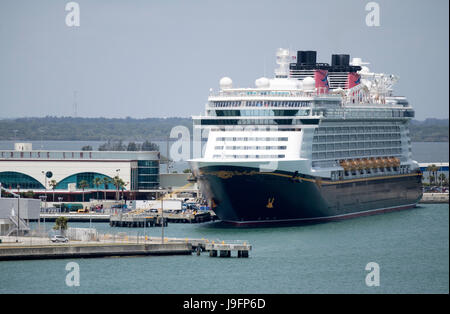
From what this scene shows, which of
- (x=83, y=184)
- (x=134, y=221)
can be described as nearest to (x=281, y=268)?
(x=134, y=221)

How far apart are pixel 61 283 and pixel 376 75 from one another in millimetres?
48424

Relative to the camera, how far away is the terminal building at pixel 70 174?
100 metres

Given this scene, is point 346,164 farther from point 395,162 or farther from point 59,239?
point 59,239

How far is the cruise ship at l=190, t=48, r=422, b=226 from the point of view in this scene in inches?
3027

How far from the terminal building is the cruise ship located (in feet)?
58.4

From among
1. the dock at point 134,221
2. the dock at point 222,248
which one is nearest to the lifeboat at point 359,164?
the dock at point 134,221

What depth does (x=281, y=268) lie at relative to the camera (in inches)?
2445

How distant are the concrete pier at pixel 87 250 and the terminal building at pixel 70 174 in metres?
33.1

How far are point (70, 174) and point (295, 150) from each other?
28.8 metres

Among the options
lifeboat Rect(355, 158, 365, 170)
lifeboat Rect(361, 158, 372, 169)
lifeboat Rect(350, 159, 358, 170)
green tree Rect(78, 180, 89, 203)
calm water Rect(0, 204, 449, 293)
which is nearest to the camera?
calm water Rect(0, 204, 449, 293)

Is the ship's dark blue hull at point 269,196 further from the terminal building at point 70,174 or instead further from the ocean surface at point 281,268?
the terminal building at point 70,174

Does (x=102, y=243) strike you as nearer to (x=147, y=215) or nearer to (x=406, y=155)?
(x=147, y=215)

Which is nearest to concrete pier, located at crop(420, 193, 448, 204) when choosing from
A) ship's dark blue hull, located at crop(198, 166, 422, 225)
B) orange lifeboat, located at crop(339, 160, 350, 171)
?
orange lifeboat, located at crop(339, 160, 350, 171)

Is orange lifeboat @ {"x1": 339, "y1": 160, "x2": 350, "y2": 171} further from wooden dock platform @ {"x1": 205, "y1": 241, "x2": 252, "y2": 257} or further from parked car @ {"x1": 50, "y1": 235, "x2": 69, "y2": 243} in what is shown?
parked car @ {"x1": 50, "y1": 235, "x2": 69, "y2": 243}
